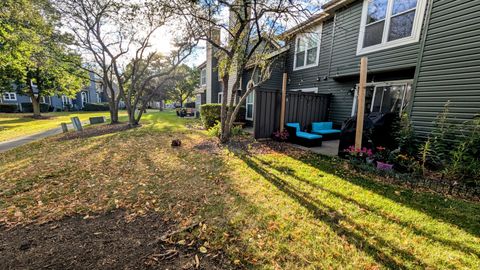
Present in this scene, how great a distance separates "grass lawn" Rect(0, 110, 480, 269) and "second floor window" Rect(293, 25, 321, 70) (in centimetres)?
676

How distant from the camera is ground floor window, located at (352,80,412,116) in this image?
6691 mm

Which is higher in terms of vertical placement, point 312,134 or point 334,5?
point 334,5

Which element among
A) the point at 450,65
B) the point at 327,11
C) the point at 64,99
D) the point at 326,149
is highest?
the point at 327,11

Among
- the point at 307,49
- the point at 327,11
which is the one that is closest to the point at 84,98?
the point at 307,49

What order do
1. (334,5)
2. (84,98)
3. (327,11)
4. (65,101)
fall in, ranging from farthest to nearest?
(84,98), (65,101), (327,11), (334,5)

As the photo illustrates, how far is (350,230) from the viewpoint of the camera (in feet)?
8.66

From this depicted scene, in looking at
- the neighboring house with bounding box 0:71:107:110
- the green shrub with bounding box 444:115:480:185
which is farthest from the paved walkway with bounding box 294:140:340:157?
the neighboring house with bounding box 0:71:107:110

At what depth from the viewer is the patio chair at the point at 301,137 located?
734cm

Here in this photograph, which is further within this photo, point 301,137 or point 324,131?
point 324,131

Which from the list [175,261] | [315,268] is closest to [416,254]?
[315,268]

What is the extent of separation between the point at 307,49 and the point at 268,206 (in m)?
10.0

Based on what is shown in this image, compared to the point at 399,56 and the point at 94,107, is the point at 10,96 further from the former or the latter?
the point at 399,56

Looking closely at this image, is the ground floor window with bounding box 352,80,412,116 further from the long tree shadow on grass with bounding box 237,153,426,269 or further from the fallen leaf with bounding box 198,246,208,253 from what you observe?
the fallen leaf with bounding box 198,246,208,253

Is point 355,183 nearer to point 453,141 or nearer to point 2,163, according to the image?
point 453,141
